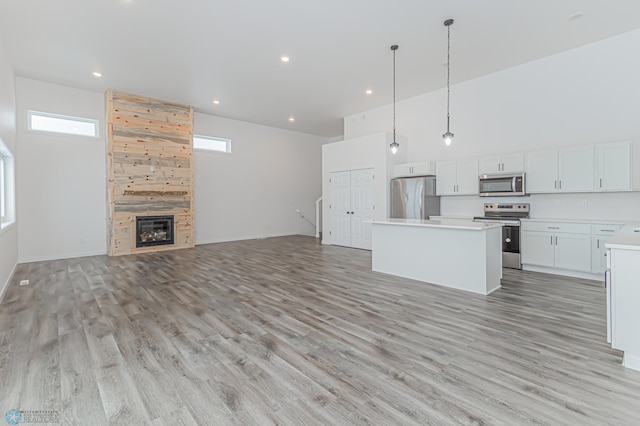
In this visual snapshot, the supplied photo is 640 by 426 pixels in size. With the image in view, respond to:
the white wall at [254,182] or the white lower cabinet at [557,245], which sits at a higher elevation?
the white wall at [254,182]

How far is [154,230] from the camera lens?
24.3 ft

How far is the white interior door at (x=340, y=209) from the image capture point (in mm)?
8180

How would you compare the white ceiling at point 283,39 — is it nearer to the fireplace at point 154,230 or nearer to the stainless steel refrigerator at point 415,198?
the stainless steel refrigerator at point 415,198

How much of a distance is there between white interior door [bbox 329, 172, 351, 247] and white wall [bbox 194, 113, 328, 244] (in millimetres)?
2535

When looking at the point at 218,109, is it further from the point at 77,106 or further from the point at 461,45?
the point at 461,45

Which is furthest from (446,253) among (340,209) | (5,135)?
(5,135)

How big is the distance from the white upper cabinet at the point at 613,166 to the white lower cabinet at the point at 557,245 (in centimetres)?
69

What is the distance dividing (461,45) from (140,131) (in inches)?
276

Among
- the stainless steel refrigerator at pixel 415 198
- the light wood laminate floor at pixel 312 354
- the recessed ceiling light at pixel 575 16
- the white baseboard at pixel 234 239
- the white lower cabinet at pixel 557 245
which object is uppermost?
the recessed ceiling light at pixel 575 16

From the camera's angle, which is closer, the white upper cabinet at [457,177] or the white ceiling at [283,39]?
the white ceiling at [283,39]

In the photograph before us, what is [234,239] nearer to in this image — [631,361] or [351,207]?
[351,207]

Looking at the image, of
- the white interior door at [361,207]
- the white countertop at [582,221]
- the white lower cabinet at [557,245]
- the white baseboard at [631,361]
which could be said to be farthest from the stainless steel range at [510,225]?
the white baseboard at [631,361]

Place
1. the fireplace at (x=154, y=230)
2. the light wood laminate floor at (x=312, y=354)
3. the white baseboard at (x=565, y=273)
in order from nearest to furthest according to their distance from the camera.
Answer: the light wood laminate floor at (x=312, y=354) < the white baseboard at (x=565, y=273) < the fireplace at (x=154, y=230)

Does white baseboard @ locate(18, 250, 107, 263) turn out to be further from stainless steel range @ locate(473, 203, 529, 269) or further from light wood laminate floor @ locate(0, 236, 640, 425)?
stainless steel range @ locate(473, 203, 529, 269)
